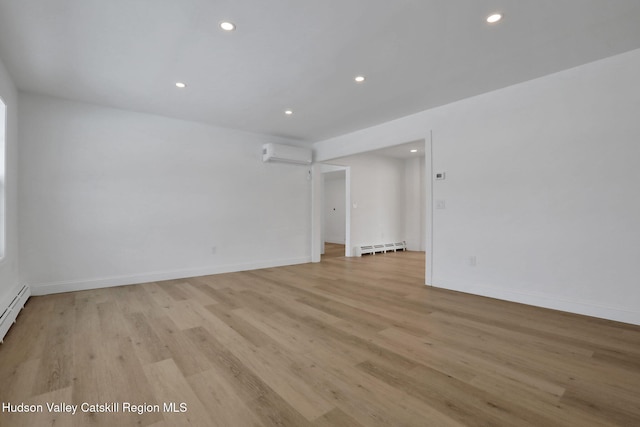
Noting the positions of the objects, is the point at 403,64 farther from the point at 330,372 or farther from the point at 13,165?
the point at 13,165

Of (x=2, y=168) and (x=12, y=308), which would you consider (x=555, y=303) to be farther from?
(x=2, y=168)

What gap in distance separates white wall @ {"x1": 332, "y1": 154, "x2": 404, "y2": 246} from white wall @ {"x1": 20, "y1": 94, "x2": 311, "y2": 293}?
7.18 feet

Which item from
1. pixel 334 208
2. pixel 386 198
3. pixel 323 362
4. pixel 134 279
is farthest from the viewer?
pixel 334 208

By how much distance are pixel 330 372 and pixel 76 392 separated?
4.88 feet

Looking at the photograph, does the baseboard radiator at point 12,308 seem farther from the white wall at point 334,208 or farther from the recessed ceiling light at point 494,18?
the white wall at point 334,208

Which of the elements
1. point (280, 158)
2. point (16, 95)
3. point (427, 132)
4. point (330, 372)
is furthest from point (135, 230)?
point (427, 132)

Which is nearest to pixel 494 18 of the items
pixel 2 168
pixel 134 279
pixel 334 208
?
pixel 2 168

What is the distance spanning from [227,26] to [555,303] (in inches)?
162

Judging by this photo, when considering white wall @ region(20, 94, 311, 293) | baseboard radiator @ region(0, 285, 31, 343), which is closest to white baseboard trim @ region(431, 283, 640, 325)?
white wall @ region(20, 94, 311, 293)

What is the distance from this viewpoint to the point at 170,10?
6.82 feet

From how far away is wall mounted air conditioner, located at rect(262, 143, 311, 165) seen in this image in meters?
5.32

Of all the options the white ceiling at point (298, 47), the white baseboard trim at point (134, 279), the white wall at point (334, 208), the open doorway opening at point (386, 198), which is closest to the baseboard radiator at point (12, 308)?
the white baseboard trim at point (134, 279)

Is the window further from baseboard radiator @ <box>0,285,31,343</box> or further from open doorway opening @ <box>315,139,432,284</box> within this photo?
open doorway opening @ <box>315,139,432,284</box>

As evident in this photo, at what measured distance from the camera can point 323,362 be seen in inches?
77.7
